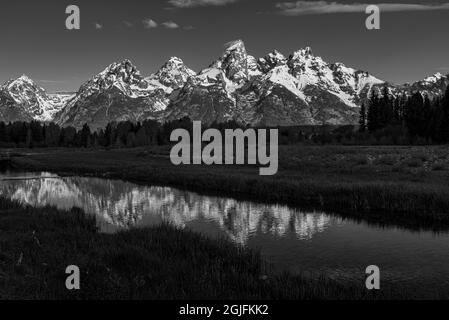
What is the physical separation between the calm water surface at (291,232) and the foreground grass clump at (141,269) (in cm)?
323

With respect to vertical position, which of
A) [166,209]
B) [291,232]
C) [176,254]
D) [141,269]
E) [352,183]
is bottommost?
[291,232]

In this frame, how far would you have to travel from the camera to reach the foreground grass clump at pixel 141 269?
1361 centimetres

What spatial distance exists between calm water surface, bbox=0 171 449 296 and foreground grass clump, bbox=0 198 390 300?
3231 millimetres

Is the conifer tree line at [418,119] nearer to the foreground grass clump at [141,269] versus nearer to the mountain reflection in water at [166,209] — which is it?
the mountain reflection in water at [166,209]

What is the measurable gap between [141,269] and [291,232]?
13.5 metres

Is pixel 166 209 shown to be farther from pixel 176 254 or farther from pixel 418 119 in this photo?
pixel 418 119

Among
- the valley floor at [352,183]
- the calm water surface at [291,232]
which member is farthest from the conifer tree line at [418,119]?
the calm water surface at [291,232]

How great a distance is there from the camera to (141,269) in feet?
52.7

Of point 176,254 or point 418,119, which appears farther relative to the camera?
point 418,119

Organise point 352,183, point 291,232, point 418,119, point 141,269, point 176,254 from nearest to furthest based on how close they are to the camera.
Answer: point 141,269
point 176,254
point 291,232
point 352,183
point 418,119

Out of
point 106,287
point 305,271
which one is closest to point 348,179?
point 305,271

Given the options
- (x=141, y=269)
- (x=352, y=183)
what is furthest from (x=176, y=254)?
(x=352, y=183)

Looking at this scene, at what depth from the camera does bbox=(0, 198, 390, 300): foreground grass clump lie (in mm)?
13609
